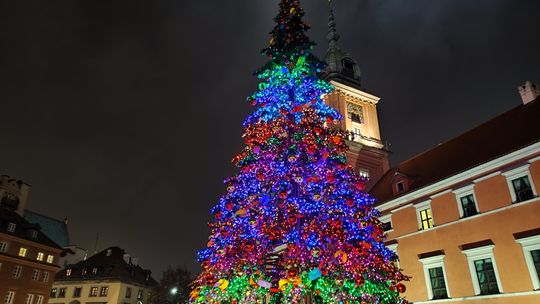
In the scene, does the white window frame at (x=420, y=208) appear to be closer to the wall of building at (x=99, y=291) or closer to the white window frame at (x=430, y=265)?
the white window frame at (x=430, y=265)

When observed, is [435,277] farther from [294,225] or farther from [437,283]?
[294,225]

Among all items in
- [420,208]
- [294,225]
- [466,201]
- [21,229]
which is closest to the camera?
[294,225]

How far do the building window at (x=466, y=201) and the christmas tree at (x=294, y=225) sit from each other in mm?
7858

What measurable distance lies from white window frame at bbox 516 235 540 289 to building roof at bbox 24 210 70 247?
60749 mm

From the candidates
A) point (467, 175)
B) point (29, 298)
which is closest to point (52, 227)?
point (29, 298)

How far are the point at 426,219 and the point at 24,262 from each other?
37.7 meters

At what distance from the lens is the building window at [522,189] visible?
1767 cm

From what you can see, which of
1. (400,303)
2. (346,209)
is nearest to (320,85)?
(346,209)

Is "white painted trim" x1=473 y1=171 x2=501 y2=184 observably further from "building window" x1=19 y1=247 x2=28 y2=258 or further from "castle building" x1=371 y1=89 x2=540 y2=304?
"building window" x1=19 y1=247 x2=28 y2=258

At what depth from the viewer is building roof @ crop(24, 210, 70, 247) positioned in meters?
56.2

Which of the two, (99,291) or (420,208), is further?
(99,291)

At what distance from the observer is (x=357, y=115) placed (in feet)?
116

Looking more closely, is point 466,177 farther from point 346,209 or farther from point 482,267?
point 346,209

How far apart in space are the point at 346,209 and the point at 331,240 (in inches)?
54.7
